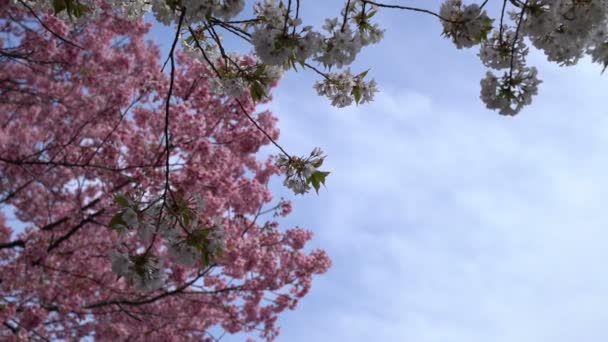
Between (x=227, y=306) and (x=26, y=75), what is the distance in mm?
7349

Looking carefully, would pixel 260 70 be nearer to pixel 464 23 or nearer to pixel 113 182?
pixel 464 23

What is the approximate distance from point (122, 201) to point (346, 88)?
6.01ft

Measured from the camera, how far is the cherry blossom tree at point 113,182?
9.29 meters

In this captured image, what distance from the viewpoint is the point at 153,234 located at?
11.4 ft

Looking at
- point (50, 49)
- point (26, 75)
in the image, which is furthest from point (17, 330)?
point (26, 75)

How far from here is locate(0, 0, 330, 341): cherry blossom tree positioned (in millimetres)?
9289

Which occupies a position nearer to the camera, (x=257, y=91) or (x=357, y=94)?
(x=257, y=91)

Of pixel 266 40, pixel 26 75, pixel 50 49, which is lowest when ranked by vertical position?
pixel 266 40

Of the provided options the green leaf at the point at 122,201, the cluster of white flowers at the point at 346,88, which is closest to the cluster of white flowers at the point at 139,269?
the green leaf at the point at 122,201

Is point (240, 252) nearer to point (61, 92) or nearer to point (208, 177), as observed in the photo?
point (208, 177)

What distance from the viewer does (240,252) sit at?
36.2 ft

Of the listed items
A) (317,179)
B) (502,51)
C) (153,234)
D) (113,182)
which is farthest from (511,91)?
(113,182)

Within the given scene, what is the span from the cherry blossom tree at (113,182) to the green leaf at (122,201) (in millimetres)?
3994

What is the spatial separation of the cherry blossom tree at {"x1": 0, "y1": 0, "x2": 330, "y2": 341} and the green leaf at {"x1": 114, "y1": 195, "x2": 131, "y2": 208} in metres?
3.99
